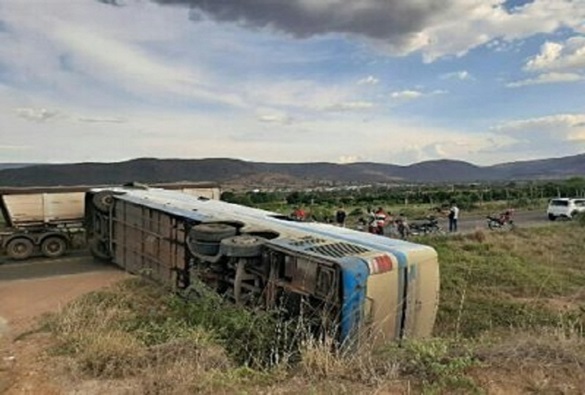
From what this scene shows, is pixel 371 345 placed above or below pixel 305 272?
below

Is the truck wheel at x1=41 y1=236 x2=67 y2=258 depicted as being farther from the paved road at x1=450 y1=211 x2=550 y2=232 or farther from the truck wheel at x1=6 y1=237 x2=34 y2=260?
the paved road at x1=450 y1=211 x2=550 y2=232

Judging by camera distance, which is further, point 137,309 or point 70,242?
point 70,242

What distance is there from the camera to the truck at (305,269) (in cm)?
831

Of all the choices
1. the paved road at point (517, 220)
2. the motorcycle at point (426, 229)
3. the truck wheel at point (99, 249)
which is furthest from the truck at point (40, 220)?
the paved road at point (517, 220)

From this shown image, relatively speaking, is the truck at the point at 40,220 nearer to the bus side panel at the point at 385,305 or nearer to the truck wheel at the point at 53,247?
the truck wheel at the point at 53,247

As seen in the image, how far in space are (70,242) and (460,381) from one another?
55.6 feet

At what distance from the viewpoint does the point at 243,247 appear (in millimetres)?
9922

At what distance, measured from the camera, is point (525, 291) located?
58.0ft

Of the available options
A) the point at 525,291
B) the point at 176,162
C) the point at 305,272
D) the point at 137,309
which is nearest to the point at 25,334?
the point at 137,309

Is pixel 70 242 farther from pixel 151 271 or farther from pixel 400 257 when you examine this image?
pixel 400 257

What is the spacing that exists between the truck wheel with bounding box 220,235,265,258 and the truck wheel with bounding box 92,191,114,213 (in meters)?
8.60

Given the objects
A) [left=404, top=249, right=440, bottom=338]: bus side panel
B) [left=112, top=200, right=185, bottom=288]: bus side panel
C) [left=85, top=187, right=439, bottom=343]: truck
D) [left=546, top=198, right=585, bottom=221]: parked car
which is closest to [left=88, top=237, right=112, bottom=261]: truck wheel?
[left=112, top=200, right=185, bottom=288]: bus side panel

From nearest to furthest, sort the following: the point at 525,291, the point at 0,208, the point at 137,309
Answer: the point at 137,309 < the point at 525,291 < the point at 0,208

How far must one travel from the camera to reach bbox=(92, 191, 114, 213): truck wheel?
1769 cm
